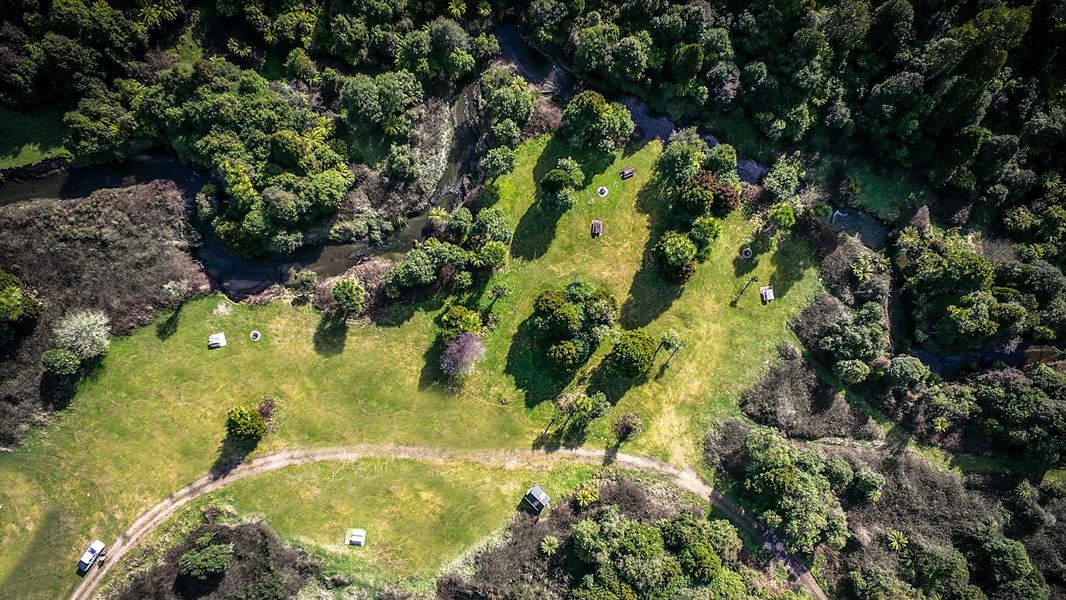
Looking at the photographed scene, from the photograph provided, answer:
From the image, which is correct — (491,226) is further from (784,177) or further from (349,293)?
(784,177)

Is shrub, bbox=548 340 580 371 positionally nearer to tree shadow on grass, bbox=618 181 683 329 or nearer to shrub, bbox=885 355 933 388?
tree shadow on grass, bbox=618 181 683 329

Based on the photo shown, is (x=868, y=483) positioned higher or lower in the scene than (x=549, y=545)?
higher

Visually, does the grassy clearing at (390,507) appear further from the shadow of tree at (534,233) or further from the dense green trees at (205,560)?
the shadow of tree at (534,233)

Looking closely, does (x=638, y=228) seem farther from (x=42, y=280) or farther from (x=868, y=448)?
(x=42, y=280)

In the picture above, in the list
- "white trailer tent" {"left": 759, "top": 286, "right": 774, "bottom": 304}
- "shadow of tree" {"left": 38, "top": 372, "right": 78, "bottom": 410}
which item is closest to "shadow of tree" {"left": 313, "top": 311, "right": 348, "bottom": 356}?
"shadow of tree" {"left": 38, "top": 372, "right": 78, "bottom": 410}

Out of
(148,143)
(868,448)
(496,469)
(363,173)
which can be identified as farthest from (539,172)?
(868,448)

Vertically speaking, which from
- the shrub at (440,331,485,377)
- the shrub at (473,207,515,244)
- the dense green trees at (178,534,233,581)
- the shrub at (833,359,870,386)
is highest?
the shrub at (833,359,870,386)

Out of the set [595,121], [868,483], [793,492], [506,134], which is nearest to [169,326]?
[506,134]
